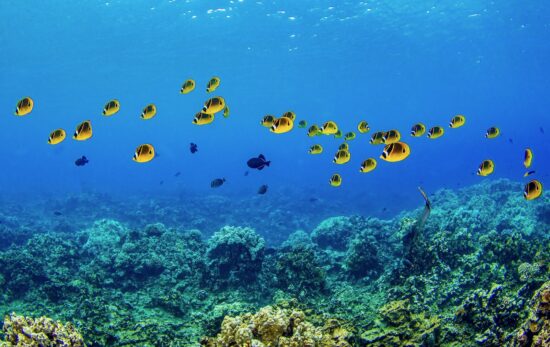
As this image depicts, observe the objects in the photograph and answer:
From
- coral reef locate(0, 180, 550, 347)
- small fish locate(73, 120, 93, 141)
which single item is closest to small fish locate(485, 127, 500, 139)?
coral reef locate(0, 180, 550, 347)

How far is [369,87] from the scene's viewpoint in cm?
7500

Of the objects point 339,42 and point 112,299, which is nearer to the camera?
point 112,299

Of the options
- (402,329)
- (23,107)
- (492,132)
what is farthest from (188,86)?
(492,132)

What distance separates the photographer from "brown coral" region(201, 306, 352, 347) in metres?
4.21

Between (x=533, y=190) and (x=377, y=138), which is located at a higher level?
(x=377, y=138)

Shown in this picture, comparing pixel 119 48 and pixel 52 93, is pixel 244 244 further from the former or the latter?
pixel 52 93

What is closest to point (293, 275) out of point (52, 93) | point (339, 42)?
point (339, 42)

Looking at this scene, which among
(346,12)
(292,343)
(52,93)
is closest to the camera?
(292,343)

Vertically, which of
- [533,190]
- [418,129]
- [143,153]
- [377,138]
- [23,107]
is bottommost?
[533,190]

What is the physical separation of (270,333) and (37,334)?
8.22 feet

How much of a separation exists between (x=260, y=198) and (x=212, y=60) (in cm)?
2420

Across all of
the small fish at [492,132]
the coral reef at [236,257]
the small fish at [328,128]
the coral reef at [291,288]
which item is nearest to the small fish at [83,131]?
the coral reef at [291,288]

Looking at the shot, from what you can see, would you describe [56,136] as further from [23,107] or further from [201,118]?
[201,118]

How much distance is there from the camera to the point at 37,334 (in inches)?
158
